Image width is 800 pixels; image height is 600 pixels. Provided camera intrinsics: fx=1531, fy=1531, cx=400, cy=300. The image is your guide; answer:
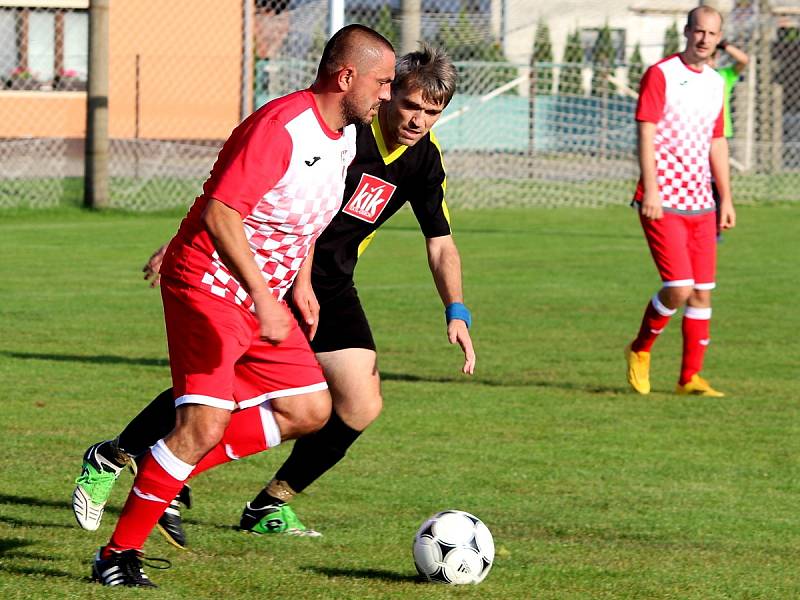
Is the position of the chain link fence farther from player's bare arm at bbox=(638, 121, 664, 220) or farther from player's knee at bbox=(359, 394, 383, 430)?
player's knee at bbox=(359, 394, 383, 430)

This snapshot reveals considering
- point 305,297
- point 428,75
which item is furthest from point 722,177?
point 305,297

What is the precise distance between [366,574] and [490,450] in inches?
96.3

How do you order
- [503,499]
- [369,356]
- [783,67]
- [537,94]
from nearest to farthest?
[369,356] → [503,499] → [537,94] → [783,67]

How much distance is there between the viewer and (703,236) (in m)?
9.55

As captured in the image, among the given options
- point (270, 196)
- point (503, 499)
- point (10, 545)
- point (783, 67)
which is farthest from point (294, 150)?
point (783, 67)

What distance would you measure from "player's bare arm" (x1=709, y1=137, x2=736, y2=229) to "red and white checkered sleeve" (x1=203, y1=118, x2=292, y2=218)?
17.8 ft

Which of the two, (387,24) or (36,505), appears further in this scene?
(387,24)

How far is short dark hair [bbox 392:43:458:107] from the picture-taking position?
218 inches

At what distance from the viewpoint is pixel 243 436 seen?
555cm

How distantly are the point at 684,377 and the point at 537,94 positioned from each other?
57.7ft

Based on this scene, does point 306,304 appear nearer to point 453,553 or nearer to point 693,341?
point 453,553

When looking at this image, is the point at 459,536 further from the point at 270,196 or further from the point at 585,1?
the point at 585,1

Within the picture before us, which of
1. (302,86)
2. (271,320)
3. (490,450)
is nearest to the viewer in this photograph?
(271,320)

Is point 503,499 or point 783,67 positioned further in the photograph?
point 783,67
